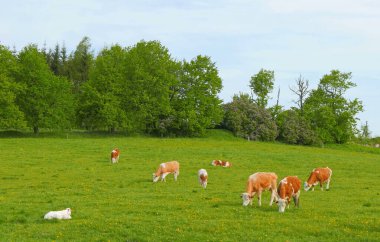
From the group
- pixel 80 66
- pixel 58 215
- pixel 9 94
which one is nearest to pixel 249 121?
pixel 9 94

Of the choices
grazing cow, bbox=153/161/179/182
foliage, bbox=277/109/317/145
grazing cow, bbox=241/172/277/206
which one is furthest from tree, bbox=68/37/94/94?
grazing cow, bbox=241/172/277/206

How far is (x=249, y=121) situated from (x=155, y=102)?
17569 millimetres

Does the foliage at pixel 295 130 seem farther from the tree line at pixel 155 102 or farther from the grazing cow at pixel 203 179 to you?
the grazing cow at pixel 203 179

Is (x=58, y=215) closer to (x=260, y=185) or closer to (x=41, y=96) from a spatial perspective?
(x=260, y=185)

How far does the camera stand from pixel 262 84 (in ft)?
293

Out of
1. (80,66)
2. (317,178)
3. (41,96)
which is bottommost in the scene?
(317,178)

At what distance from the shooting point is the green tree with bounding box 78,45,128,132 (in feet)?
216

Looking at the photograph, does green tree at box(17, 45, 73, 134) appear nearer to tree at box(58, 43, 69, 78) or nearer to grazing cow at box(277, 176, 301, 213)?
tree at box(58, 43, 69, 78)

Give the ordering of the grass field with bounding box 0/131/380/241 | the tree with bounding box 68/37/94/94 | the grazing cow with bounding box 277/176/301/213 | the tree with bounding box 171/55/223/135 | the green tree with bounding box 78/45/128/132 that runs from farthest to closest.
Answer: the tree with bounding box 68/37/94/94 < the tree with bounding box 171/55/223/135 < the green tree with bounding box 78/45/128/132 < the grazing cow with bounding box 277/176/301/213 < the grass field with bounding box 0/131/380/241

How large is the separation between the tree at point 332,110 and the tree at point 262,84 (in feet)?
25.8

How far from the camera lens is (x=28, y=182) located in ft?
94.7

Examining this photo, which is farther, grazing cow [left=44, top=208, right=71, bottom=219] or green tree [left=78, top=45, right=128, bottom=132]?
green tree [left=78, top=45, right=128, bottom=132]

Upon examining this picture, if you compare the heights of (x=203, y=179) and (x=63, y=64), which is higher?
(x=63, y=64)

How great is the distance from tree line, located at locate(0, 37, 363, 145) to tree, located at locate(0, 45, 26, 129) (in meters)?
0.12
